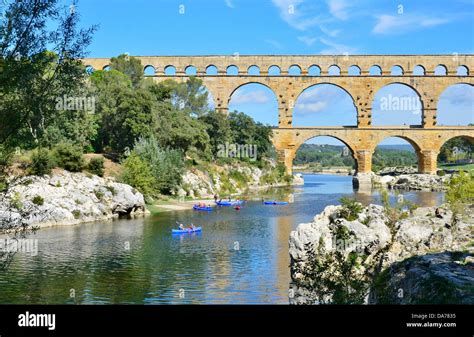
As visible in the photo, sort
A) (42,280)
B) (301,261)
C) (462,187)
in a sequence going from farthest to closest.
A: (462,187), (42,280), (301,261)

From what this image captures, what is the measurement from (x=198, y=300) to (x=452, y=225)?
23.4 ft

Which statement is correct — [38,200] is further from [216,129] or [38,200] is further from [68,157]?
[216,129]

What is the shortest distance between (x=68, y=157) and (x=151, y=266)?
16148 mm

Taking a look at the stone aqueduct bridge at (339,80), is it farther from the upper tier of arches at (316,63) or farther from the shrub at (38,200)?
the shrub at (38,200)

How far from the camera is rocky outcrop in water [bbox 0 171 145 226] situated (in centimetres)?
2677

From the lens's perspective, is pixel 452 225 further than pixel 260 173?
No

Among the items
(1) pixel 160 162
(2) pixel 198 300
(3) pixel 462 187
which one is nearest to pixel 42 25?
(2) pixel 198 300

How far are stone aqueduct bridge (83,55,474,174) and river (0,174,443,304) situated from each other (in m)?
35.0

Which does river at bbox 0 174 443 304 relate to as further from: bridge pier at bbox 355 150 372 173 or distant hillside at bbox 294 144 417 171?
distant hillside at bbox 294 144 417 171

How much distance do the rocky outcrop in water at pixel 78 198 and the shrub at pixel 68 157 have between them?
1.83ft

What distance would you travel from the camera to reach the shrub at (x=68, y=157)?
3086 centimetres

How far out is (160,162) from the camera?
124 ft
